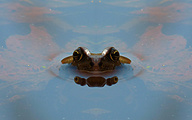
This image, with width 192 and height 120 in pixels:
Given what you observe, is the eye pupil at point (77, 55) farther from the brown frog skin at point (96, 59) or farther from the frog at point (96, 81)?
the frog at point (96, 81)

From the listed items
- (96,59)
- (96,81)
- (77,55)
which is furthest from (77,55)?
(96,81)

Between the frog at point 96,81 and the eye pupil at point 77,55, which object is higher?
the eye pupil at point 77,55

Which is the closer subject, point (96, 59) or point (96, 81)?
point (96, 81)

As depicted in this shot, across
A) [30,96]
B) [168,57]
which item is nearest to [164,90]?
[168,57]

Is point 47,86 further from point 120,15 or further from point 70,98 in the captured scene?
point 120,15

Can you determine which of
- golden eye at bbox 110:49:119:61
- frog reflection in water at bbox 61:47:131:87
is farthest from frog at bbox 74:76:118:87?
golden eye at bbox 110:49:119:61

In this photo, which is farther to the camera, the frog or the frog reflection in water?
the frog reflection in water

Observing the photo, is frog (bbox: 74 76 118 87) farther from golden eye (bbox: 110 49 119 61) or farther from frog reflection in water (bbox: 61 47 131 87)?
golden eye (bbox: 110 49 119 61)

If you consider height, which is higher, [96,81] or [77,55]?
[77,55]

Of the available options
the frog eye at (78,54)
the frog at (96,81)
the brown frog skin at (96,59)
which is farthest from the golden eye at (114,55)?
the frog eye at (78,54)

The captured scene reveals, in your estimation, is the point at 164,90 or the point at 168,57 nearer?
the point at 164,90

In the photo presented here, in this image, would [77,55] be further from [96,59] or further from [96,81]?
[96,81]
